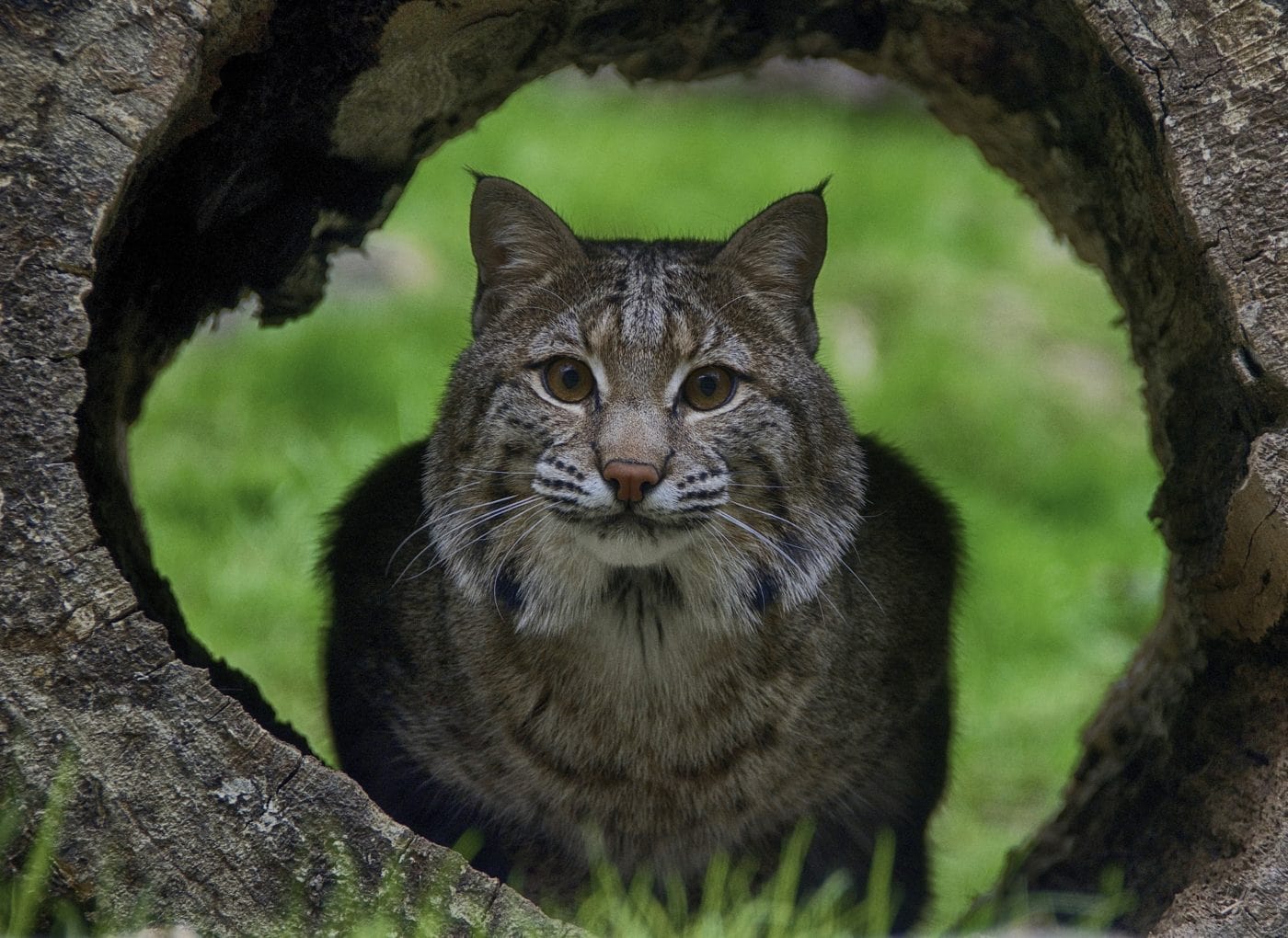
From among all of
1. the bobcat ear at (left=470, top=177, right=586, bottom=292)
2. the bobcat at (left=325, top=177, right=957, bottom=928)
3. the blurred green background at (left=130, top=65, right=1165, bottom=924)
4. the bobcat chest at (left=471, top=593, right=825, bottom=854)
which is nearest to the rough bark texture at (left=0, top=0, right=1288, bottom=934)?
the bobcat ear at (left=470, top=177, right=586, bottom=292)

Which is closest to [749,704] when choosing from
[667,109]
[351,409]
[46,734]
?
[46,734]

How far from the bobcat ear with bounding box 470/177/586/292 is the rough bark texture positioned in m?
0.41

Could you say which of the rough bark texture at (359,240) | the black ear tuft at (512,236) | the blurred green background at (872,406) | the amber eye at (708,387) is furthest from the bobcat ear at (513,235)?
the blurred green background at (872,406)

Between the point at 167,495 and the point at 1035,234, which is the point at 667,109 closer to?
the point at 1035,234

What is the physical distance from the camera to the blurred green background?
6.30 metres

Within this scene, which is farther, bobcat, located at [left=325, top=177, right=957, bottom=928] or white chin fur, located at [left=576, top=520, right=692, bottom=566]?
bobcat, located at [left=325, top=177, right=957, bottom=928]

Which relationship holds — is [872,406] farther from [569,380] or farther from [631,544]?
[631,544]

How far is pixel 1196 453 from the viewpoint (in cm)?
397

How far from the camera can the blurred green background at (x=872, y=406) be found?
630 centimetres

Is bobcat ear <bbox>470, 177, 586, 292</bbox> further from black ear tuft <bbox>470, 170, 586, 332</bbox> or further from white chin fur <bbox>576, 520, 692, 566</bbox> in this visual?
white chin fur <bbox>576, 520, 692, 566</bbox>

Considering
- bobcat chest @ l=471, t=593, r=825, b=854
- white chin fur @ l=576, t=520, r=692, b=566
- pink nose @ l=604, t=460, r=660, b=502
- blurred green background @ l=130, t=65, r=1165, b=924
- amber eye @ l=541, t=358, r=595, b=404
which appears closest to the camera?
pink nose @ l=604, t=460, r=660, b=502

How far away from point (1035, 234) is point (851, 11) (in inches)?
228

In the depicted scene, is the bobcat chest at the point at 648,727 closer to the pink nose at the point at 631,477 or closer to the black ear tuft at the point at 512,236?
the pink nose at the point at 631,477

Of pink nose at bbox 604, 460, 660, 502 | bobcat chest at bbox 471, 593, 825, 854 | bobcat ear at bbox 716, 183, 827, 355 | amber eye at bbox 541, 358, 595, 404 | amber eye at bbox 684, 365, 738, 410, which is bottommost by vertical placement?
bobcat chest at bbox 471, 593, 825, 854
